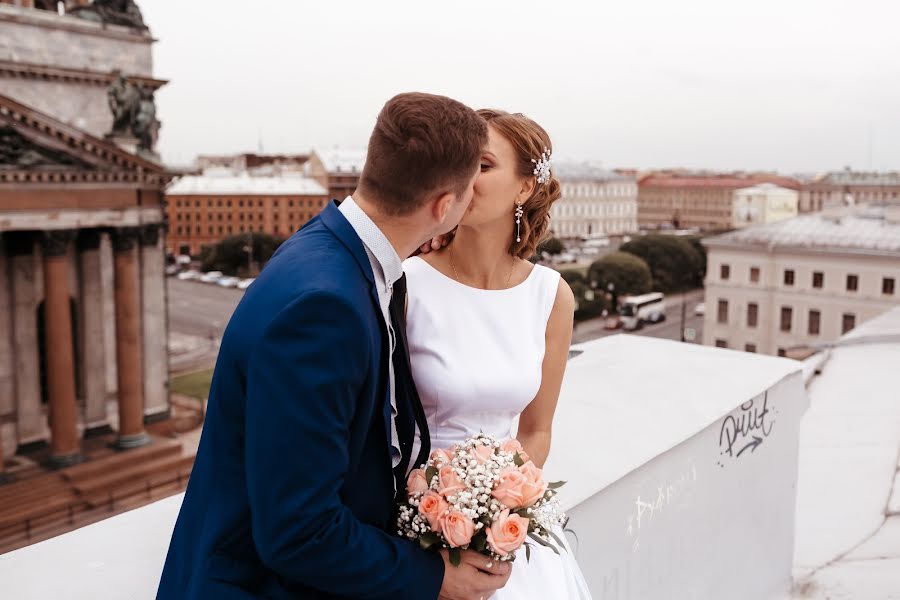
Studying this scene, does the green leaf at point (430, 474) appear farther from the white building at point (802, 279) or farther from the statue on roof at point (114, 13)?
the white building at point (802, 279)

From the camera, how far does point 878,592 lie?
5348 millimetres

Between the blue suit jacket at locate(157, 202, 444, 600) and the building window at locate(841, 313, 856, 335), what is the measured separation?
46330 mm

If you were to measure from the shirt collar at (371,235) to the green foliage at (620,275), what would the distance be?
2514 inches

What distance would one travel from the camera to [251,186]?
9300cm

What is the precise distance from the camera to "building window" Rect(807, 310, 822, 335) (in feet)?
146

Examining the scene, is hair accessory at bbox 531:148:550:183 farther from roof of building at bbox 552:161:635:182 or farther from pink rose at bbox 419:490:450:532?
roof of building at bbox 552:161:635:182

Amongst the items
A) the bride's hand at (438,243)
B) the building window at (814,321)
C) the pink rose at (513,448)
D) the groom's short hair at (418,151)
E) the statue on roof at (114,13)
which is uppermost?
the statue on roof at (114,13)

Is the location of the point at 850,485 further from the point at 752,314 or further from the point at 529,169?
the point at 752,314

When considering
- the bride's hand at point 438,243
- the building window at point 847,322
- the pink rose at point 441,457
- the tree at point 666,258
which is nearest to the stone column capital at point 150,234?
the bride's hand at point 438,243

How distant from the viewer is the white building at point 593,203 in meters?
118

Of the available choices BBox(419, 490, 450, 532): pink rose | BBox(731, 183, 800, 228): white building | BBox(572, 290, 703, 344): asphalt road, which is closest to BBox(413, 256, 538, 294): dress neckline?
BBox(419, 490, 450, 532): pink rose

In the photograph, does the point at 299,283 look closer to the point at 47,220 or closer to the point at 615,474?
the point at 615,474

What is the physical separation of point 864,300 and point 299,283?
4610 cm

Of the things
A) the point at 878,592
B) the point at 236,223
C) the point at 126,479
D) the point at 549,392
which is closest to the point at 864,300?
the point at 126,479
